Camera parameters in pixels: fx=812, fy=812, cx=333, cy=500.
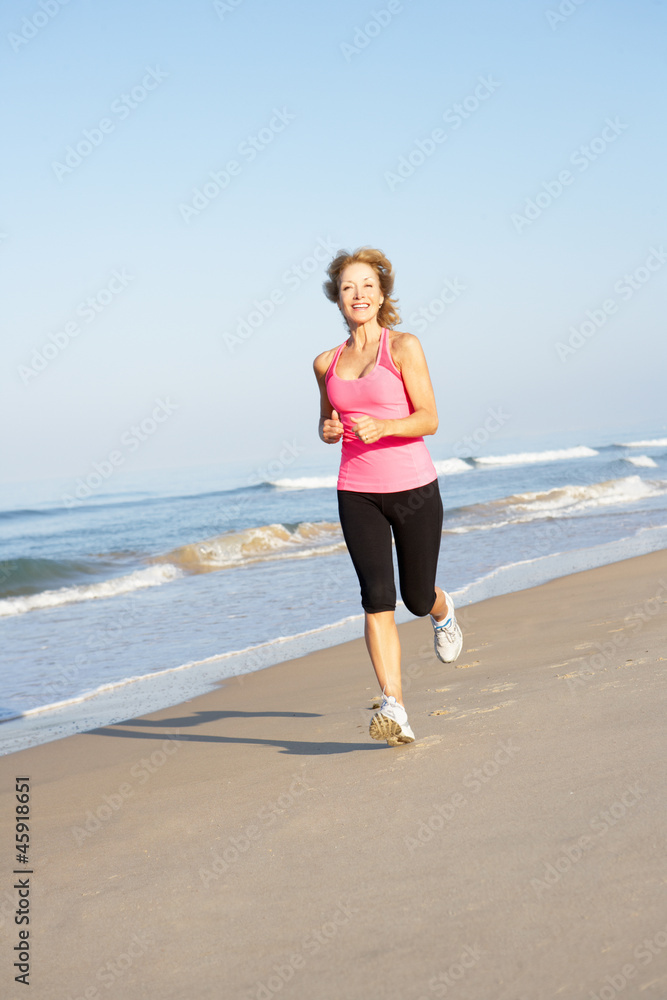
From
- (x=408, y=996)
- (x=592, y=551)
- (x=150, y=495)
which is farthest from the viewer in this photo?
(x=150, y=495)

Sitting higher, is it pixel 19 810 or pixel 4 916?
pixel 4 916

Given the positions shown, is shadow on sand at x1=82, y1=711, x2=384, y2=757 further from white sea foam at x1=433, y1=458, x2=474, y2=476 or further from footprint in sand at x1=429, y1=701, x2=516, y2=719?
white sea foam at x1=433, y1=458, x2=474, y2=476

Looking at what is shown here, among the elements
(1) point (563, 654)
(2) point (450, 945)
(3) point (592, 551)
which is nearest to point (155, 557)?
(3) point (592, 551)

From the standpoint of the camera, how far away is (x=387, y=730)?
3166 millimetres

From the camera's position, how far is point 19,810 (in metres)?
3.32

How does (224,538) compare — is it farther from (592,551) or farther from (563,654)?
(563,654)

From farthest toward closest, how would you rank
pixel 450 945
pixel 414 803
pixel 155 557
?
1. pixel 155 557
2. pixel 414 803
3. pixel 450 945

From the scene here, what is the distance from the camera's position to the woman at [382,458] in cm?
332

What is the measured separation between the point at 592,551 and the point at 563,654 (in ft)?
20.0

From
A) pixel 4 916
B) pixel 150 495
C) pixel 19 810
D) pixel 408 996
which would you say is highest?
pixel 408 996

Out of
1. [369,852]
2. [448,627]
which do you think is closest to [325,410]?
[448,627]

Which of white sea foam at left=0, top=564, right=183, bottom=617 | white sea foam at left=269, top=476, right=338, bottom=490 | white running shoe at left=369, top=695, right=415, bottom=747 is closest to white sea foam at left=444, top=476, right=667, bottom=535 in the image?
white sea foam at left=0, top=564, right=183, bottom=617

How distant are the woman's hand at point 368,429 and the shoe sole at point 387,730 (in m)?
1.09

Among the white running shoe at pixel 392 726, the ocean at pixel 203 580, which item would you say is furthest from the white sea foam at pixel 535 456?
the white running shoe at pixel 392 726
